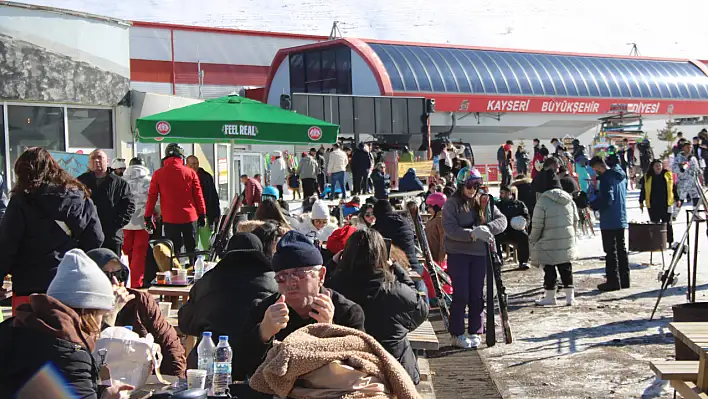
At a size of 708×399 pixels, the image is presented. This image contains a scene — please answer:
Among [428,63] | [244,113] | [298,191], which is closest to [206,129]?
[244,113]

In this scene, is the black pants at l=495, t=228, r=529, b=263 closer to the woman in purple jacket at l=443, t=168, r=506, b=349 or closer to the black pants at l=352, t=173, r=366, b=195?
the woman in purple jacket at l=443, t=168, r=506, b=349

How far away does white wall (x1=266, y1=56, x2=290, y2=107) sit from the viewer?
43.5 metres

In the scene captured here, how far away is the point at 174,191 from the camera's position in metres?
10.9

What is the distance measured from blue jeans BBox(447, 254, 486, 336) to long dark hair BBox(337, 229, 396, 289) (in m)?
3.39

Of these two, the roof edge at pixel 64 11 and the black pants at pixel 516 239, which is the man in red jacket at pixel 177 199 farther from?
the roof edge at pixel 64 11

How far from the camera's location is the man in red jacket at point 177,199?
35.7ft

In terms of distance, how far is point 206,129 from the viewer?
405 inches

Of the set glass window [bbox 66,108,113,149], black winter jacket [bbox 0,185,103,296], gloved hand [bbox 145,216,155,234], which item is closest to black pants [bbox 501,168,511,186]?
glass window [bbox 66,108,113,149]

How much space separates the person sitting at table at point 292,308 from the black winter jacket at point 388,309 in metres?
0.83

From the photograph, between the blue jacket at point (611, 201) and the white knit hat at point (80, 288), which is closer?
the white knit hat at point (80, 288)

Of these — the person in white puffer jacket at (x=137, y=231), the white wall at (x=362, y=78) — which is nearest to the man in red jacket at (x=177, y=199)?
the person in white puffer jacket at (x=137, y=231)

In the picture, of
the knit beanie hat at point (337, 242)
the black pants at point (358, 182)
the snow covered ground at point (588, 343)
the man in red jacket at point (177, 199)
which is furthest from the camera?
the black pants at point (358, 182)

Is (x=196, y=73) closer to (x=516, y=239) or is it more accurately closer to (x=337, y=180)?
(x=337, y=180)

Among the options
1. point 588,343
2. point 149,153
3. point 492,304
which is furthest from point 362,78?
point 588,343
